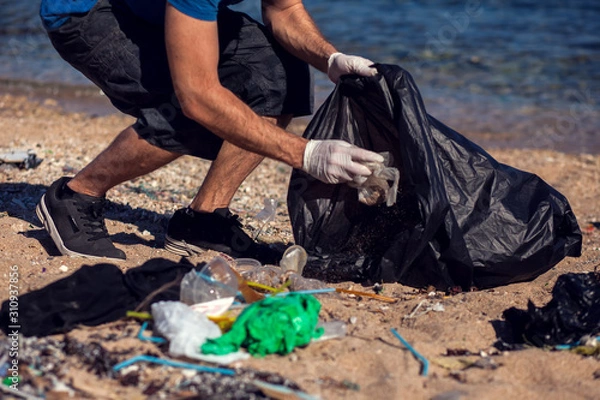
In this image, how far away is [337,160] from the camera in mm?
2732

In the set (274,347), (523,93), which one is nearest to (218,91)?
(274,347)

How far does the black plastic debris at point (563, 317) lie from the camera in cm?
248

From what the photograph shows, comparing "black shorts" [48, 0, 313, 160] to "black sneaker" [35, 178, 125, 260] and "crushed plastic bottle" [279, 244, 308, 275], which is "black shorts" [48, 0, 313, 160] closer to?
"black sneaker" [35, 178, 125, 260]

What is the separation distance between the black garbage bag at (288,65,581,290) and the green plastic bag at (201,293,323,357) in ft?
2.36

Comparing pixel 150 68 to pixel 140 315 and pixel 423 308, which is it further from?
pixel 423 308

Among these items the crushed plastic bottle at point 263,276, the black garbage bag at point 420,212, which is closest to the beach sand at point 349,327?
the black garbage bag at point 420,212

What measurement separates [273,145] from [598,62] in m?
7.06

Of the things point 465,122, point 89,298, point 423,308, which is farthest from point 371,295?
point 465,122

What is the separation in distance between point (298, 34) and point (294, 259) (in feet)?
3.08

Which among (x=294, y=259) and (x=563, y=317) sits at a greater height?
(x=563, y=317)

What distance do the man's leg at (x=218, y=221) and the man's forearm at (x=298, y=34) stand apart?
0.29 m

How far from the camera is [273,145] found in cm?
274

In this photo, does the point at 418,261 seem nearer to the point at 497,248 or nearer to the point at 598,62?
the point at 497,248

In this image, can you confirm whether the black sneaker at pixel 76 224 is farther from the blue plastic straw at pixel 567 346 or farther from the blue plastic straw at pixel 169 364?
the blue plastic straw at pixel 567 346
